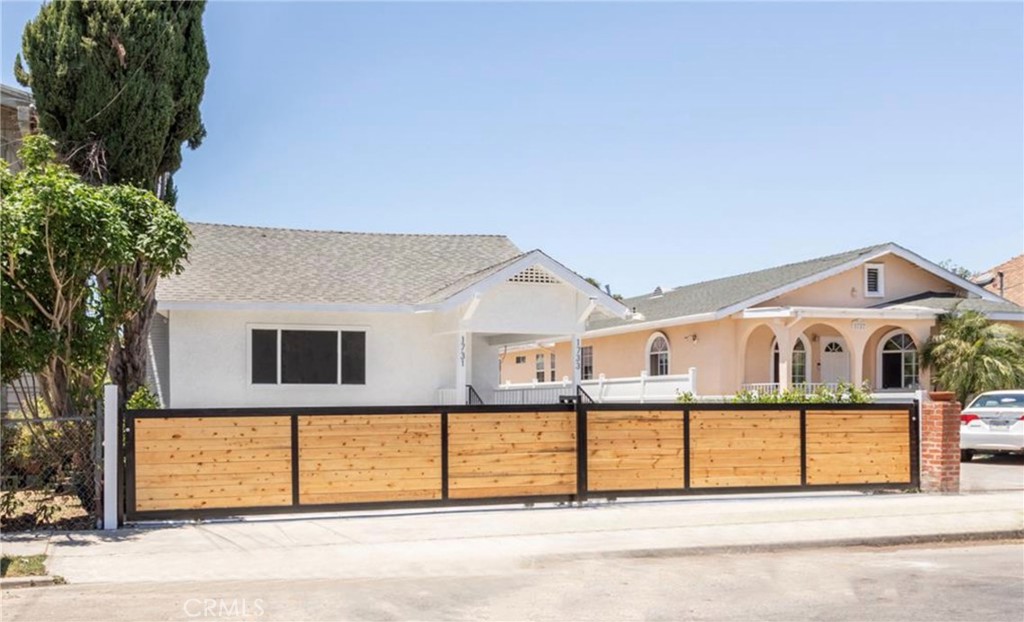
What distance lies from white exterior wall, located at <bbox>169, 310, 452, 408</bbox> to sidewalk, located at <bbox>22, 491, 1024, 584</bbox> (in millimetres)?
6707

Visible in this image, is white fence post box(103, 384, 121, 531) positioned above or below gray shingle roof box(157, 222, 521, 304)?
below

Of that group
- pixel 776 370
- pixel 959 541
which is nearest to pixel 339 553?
pixel 959 541

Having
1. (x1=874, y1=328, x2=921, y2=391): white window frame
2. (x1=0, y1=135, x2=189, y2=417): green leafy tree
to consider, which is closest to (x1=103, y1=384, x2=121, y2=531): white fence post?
(x1=0, y1=135, x2=189, y2=417): green leafy tree

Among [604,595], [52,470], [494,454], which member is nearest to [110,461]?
[52,470]

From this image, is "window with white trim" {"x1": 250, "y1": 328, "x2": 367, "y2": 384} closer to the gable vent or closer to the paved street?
the gable vent

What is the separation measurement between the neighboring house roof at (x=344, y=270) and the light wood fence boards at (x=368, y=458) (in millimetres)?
5670

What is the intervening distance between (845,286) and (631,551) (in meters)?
19.8

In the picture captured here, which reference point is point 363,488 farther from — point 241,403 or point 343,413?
point 241,403

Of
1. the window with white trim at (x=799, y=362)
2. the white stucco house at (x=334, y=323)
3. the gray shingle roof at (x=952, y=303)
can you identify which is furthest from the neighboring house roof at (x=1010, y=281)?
the white stucco house at (x=334, y=323)

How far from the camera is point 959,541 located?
12328 mm

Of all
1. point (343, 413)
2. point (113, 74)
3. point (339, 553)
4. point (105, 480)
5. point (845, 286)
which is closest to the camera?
point (339, 553)

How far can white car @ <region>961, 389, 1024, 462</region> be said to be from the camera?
21047 mm

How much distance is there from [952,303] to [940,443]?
13.4 m

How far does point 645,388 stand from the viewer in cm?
2522
